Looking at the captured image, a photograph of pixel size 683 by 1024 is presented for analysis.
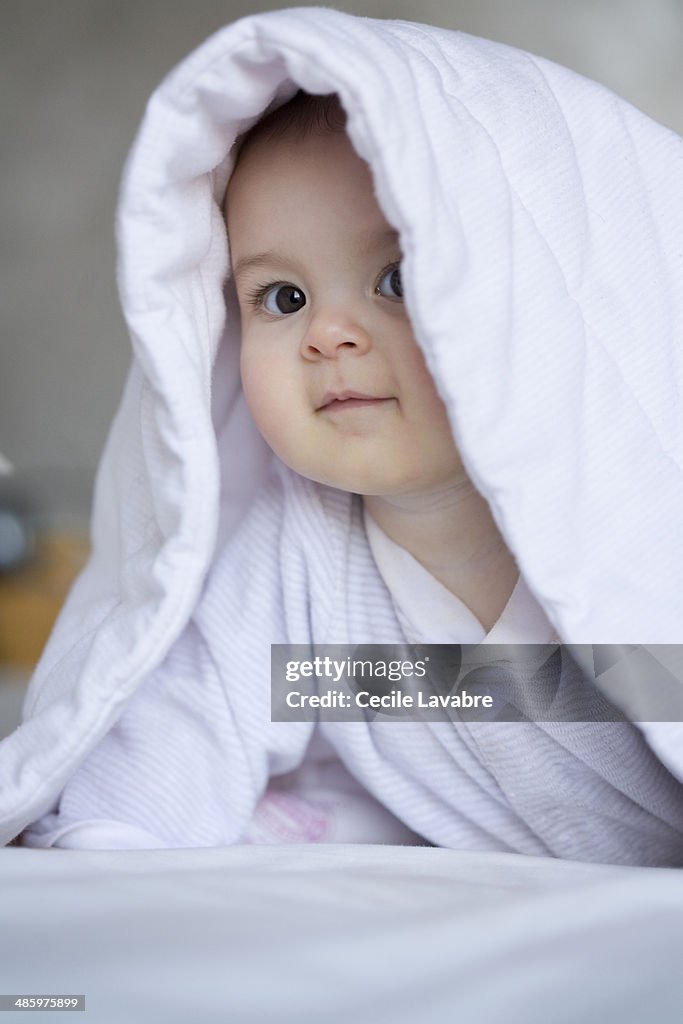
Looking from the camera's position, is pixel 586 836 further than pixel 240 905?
Yes

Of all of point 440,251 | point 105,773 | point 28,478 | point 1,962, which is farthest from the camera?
point 28,478

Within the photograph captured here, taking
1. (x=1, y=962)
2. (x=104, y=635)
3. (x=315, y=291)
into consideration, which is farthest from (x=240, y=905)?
(x=315, y=291)

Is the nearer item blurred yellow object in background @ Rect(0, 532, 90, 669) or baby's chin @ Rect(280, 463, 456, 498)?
baby's chin @ Rect(280, 463, 456, 498)

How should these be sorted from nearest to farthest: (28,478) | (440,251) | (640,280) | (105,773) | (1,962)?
(1,962) < (440,251) < (640,280) < (105,773) < (28,478)

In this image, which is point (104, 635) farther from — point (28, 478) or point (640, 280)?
point (28, 478)

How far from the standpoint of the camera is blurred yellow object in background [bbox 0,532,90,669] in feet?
5.51

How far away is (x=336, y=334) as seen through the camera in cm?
72

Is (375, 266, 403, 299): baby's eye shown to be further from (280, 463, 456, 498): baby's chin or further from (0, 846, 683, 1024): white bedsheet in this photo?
(0, 846, 683, 1024): white bedsheet

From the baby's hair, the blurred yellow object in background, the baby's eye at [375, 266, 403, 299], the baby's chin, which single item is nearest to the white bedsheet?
the baby's chin

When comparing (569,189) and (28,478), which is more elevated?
(28,478)

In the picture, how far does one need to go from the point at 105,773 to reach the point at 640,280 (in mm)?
505

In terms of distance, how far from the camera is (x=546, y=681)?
77cm

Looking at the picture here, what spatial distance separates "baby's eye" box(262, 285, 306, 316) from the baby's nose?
0.14 feet

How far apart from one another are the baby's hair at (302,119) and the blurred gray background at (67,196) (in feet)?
4.11
